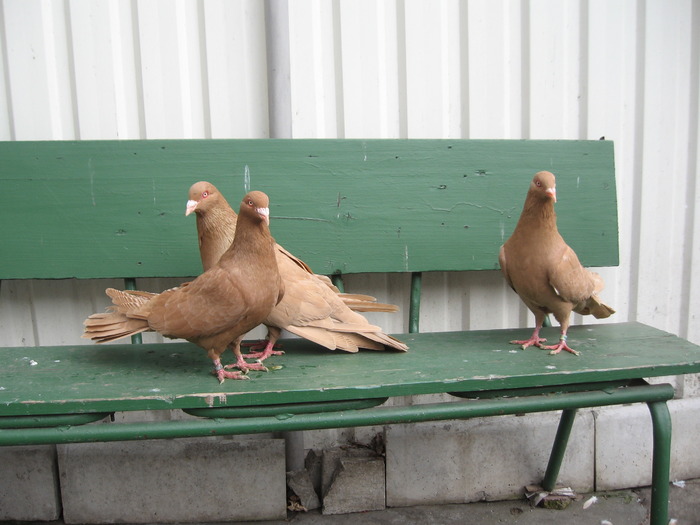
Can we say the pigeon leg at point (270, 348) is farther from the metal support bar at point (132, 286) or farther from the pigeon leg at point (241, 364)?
the metal support bar at point (132, 286)

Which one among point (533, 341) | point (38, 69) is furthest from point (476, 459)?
point (38, 69)

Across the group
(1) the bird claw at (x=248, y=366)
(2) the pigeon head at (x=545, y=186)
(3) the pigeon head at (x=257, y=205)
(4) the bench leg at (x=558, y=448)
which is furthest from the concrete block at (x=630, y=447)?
(3) the pigeon head at (x=257, y=205)

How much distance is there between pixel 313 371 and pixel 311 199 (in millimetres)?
832

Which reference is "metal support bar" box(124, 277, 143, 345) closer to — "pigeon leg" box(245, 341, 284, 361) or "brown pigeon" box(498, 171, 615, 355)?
"pigeon leg" box(245, 341, 284, 361)

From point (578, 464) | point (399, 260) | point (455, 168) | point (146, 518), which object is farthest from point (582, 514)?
point (146, 518)

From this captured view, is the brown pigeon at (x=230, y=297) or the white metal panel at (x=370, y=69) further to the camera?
the white metal panel at (x=370, y=69)

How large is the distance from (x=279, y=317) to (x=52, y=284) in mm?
1289

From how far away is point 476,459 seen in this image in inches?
98.5

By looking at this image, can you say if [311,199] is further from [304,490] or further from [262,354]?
[304,490]

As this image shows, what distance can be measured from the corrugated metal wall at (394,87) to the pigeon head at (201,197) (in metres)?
0.57

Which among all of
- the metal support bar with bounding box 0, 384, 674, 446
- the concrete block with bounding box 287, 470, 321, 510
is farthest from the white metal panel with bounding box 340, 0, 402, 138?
the concrete block with bounding box 287, 470, 321, 510

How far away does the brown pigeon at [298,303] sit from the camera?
1797 mm

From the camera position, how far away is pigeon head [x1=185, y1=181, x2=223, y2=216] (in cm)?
179

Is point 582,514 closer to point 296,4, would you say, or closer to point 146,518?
point 146,518
